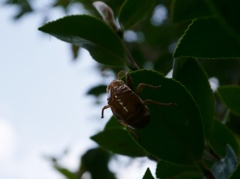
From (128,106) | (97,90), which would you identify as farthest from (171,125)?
(97,90)

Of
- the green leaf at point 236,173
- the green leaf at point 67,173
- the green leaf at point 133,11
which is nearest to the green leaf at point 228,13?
the green leaf at point 236,173

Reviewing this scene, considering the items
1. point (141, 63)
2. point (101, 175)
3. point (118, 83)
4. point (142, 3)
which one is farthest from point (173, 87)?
point (141, 63)

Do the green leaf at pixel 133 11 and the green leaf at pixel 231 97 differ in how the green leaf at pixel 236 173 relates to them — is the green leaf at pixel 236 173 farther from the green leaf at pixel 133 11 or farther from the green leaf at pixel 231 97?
the green leaf at pixel 133 11

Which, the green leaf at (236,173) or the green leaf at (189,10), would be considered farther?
the green leaf at (189,10)

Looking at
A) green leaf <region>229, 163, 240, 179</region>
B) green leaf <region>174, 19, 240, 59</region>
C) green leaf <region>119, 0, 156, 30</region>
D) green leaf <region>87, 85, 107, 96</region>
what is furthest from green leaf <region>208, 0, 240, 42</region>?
green leaf <region>87, 85, 107, 96</region>

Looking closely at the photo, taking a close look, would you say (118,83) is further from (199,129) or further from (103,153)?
(103,153)
